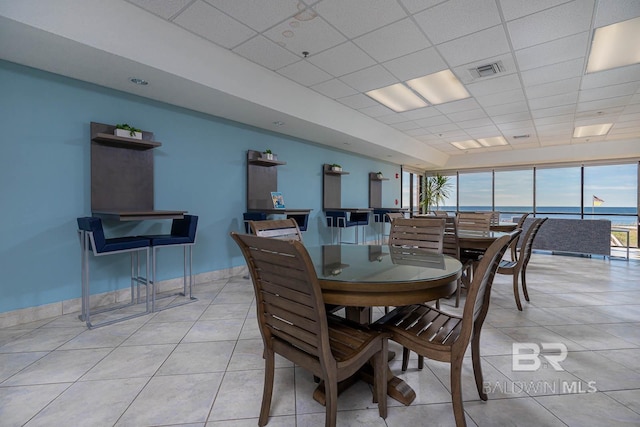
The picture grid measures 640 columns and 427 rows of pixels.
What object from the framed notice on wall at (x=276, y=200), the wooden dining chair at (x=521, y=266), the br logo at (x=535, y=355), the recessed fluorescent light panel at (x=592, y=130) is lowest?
the br logo at (x=535, y=355)

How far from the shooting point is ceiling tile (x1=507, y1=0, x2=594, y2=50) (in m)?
2.71

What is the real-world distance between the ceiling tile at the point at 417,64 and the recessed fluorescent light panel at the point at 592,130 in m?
4.95

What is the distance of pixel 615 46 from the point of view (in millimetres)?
3389

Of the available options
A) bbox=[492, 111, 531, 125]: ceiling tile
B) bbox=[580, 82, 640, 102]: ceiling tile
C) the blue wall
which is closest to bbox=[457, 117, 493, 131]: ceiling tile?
bbox=[492, 111, 531, 125]: ceiling tile

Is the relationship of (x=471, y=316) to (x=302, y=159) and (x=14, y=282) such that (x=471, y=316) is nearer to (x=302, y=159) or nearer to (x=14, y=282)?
(x=14, y=282)

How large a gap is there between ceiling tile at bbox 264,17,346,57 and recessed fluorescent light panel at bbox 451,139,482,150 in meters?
5.99

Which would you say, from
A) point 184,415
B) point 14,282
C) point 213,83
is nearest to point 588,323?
point 184,415

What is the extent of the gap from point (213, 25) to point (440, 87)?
3396 millimetres

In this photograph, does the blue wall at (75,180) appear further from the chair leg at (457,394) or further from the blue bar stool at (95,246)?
the chair leg at (457,394)

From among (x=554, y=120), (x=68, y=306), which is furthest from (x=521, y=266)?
(x=68, y=306)

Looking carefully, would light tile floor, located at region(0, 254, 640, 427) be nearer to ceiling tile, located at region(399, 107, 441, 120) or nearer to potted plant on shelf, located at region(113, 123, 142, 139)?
potted plant on shelf, located at region(113, 123, 142, 139)

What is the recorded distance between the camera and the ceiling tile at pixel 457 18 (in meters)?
2.70

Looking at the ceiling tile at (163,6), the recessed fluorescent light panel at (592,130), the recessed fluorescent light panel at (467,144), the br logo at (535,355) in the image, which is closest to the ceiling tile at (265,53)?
the ceiling tile at (163,6)

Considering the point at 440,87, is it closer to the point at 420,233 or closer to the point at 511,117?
the point at 511,117
